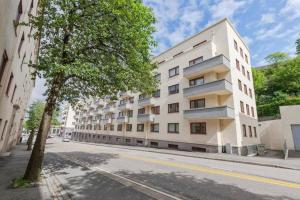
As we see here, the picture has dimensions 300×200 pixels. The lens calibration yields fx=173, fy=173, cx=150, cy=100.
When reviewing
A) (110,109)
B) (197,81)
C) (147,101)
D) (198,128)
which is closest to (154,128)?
(147,101)

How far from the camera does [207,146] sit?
69.2 feet

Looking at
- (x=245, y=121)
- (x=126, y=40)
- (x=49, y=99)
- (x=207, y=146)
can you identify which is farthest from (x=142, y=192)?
(x=245, y=121)

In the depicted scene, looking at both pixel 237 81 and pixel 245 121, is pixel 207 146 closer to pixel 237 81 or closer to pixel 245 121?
pixel 245 121

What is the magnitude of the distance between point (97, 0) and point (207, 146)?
19.0 meters

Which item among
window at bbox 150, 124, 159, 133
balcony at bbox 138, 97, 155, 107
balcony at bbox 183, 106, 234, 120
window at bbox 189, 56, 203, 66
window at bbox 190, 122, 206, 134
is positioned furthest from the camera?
balcony at bbox 138, 97, 155, 107

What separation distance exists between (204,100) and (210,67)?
4.23 m

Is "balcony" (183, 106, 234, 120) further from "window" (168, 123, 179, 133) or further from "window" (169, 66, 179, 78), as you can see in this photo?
"window" (169, 66, 179, 78)

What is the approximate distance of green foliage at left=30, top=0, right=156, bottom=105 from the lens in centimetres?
798

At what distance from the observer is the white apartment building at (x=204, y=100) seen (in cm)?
2042

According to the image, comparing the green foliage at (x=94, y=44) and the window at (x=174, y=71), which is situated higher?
the window at (x=174, y=71)

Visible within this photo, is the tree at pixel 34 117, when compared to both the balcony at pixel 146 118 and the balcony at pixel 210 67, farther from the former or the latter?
the balcony at pixel 210 67

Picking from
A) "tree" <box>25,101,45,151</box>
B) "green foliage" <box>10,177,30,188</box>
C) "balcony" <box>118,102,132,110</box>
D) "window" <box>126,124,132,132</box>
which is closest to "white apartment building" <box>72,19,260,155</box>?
"window" <box>126,124,132,132</box>

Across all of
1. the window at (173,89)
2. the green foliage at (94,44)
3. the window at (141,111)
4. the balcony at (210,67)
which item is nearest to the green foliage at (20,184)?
the green foliage at (94,44)

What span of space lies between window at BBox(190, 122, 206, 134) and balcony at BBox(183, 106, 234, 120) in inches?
55.7
